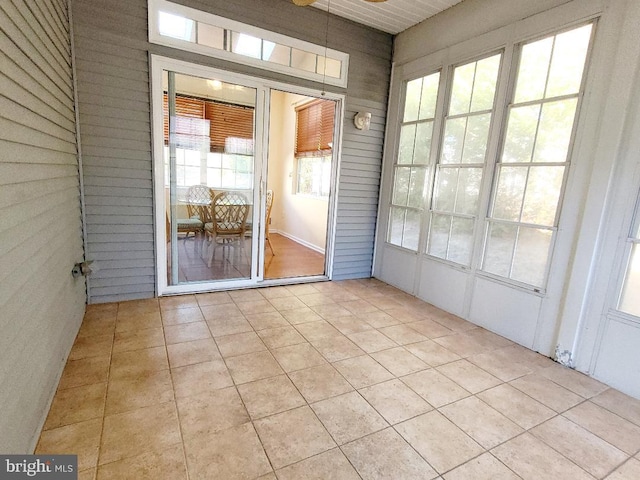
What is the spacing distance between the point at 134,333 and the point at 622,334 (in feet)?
10.9

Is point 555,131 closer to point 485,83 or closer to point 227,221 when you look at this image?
point 485,83

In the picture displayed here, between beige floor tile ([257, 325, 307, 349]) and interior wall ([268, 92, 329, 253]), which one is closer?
beige floor tile ([257, 325, 307, 349])

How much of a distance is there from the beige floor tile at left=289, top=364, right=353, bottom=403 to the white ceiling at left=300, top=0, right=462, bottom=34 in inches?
123

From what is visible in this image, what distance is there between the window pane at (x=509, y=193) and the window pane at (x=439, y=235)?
0.50m

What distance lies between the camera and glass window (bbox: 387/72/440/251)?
3402 mm

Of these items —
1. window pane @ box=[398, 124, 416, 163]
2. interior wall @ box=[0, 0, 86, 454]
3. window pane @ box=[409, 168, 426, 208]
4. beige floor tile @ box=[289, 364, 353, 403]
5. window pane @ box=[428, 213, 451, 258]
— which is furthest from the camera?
window pane @ box=[398, 124, 416, 163]

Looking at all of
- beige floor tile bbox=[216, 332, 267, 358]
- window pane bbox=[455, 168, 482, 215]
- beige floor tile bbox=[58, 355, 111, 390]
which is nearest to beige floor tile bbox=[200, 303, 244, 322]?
beige floor tile bbox=[216, 332, 267, 358]

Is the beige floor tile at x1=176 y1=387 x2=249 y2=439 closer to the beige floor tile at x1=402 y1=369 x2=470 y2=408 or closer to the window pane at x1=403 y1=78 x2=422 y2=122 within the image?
the beige floor tile at x1=402 y1=369 x2=470 y2=408

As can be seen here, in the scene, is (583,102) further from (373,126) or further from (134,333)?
(134,333)

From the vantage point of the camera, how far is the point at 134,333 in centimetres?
241

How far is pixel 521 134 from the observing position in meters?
2.59

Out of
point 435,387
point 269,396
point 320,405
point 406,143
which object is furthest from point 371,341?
point 406,143

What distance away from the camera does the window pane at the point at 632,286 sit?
6.66ft

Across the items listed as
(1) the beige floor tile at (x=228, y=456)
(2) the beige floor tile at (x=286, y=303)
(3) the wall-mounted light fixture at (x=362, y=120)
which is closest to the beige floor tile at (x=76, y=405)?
(1) the beige floor tile at (x=228, y=456)
